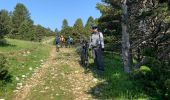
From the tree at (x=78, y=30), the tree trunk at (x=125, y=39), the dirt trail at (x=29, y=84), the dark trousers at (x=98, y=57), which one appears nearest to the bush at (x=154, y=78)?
the tree trunk at (x=125, y=39)

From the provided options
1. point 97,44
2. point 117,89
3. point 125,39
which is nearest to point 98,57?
point 97,44

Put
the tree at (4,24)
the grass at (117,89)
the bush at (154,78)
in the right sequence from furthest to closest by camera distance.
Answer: the tree at (4,24) → the grass at (117,89) → the bush at (154,78)

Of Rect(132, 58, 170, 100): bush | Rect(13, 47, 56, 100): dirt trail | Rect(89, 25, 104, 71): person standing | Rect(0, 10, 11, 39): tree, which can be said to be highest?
Rect(0, 10, 11, 39): tree

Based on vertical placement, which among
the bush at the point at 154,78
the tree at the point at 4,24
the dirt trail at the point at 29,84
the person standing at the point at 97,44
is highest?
the tree at the point at 4,24

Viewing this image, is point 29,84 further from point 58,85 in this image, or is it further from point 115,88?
point 115,88

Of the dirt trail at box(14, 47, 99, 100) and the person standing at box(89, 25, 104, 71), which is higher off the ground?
the person standing at box(89, 25, 104, 71)

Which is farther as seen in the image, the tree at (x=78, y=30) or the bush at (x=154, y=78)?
the tree at (x=78, y=30)

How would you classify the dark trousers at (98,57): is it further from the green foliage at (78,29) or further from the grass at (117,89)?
the green foliage at (78,29)

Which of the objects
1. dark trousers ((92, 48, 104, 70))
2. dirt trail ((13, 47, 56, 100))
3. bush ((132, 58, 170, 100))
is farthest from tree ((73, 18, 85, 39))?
bush ((132, 58, 170, 100))

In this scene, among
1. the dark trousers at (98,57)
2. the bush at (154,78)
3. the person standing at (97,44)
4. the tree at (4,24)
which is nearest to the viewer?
the bush at (154,78)

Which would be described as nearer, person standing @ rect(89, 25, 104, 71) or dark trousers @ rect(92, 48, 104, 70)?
person standing @ rect(89, 25, 104, 71)

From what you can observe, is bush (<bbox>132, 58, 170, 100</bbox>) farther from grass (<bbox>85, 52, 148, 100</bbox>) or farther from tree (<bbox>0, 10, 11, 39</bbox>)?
tree (<bbox>0, 10, 11, 39</bbox>)

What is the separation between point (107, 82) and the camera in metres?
18.2

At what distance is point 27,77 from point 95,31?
420 cm
